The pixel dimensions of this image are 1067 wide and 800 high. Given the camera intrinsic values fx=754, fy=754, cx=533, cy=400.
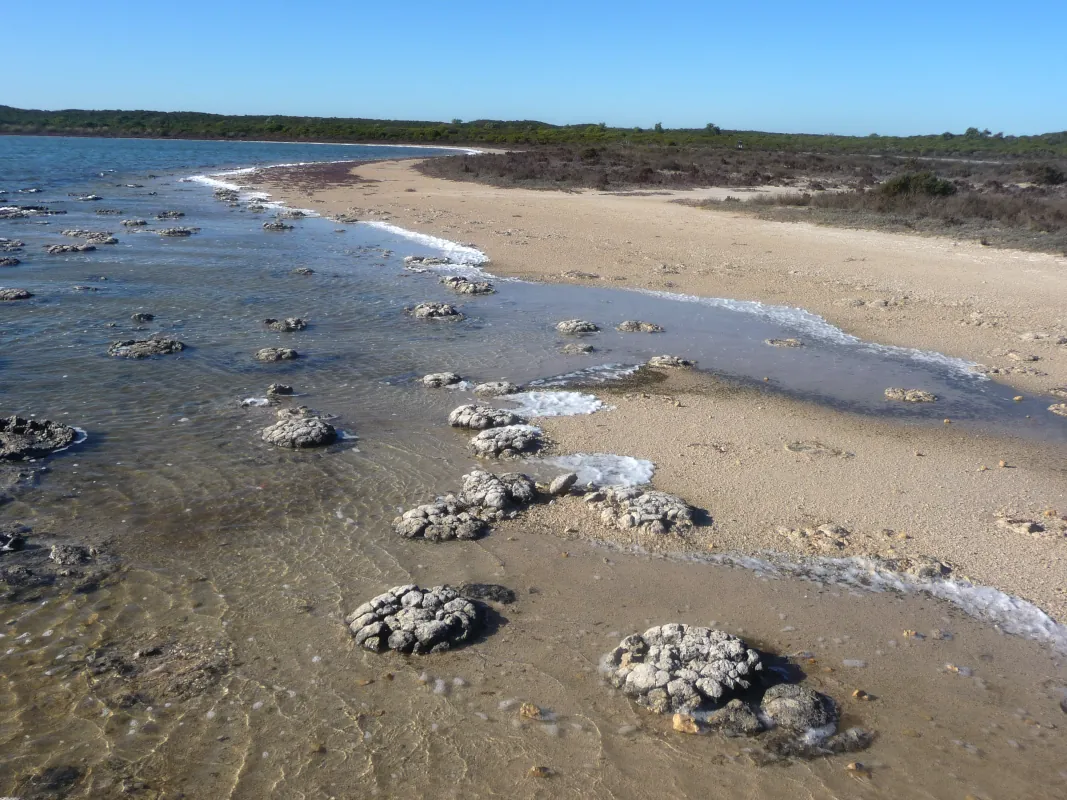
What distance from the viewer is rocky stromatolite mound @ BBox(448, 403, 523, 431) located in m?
7.62

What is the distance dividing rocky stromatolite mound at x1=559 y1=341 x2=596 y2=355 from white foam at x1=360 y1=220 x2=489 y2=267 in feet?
22.4

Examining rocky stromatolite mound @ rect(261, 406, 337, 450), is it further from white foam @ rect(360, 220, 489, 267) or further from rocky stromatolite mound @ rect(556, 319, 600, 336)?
white foam @ rect(360, 220, 489, 267)

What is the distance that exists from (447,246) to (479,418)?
12.1 m

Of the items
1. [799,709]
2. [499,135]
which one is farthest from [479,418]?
[499,135]

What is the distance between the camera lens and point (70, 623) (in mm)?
4590

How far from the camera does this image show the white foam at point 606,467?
658 centimetres

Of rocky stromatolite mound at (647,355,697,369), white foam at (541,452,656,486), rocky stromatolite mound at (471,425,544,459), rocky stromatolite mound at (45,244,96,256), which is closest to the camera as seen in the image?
white foam at (541,452,656,486)

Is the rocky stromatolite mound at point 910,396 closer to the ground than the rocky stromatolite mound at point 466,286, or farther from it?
closer to the ground

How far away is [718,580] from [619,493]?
119 centimetres

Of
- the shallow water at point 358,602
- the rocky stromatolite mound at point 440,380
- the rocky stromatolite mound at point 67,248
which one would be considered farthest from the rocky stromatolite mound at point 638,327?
the rocky stromatolite mound at point 67,248

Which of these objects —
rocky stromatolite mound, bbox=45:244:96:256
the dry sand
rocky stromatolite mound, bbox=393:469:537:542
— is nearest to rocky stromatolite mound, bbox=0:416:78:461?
rocky stromatolite mound, bbox=393:469:537:542

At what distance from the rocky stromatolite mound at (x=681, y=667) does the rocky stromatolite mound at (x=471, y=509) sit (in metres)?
1.74

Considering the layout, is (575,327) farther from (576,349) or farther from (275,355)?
(275,355)

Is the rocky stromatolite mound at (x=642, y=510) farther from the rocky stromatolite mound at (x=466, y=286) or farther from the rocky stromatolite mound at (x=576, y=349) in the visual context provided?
the rocky stromatolite mound at (x=466, y=286)
